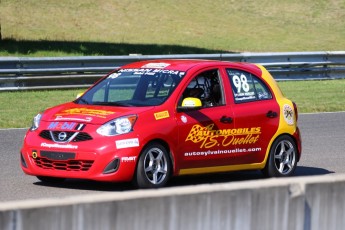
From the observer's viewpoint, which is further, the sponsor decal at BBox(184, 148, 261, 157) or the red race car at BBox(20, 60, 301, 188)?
the sponsor decal at BBox(184, 148, 261, 157)

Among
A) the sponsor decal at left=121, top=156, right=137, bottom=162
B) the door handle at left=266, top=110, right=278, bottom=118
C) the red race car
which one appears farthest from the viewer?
the door handle at left=266, top=110, right=278, bottom=118

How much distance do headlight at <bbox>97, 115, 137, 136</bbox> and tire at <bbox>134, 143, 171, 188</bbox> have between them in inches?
11.2

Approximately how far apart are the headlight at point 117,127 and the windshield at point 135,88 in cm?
42

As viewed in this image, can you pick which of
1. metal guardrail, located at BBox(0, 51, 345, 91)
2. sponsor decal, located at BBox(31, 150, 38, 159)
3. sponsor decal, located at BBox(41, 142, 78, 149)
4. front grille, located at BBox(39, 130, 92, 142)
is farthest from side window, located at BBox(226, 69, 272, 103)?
metal guardrail, located at BBox(0, 51, 345, 91)

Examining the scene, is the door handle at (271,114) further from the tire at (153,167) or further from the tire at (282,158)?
the tire at (153,167)

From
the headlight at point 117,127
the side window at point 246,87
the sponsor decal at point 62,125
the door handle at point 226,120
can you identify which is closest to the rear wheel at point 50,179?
the sponsor decal at point 62,125

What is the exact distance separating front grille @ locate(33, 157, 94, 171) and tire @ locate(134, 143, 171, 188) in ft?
1.68

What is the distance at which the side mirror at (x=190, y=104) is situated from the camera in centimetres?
988

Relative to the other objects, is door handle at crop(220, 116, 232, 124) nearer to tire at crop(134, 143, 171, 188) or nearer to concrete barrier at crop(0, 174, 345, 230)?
tire at crop(134, 143, 171, 188)

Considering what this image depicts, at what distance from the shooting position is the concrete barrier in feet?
15.3

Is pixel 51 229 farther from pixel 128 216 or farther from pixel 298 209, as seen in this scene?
pixel 298 209

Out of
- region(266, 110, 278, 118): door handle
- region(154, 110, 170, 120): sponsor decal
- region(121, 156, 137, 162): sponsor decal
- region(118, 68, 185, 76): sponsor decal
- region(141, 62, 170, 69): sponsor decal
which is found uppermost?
region(141, 62, 170, 69): sponsor decal

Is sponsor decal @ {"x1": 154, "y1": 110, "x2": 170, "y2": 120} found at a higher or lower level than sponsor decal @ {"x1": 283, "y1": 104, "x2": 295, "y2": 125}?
higher

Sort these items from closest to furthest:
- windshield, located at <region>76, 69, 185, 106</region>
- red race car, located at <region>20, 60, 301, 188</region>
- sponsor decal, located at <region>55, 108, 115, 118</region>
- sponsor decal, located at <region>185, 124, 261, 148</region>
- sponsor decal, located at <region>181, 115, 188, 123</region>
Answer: red race car, located at <region>20, 60, 301, 188</region> < sponsor decal, located at <region>55, 108, 115, 118</region> < sponsor decal, located at <region>181, 115, 188, 123</region> < sponsor decal, located at <region>185, 124, 261, 148</region> < windshield, located at <region>76, 69, 185, 106</region>
